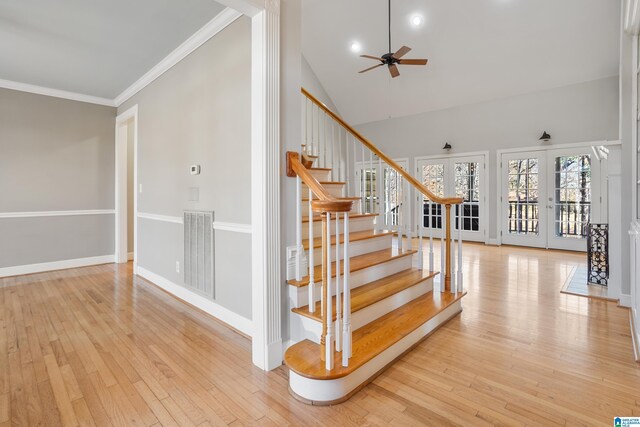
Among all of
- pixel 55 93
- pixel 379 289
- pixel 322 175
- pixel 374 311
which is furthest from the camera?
pixel 55 93

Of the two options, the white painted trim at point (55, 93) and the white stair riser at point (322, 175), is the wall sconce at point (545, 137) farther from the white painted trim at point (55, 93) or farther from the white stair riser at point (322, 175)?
the white painted trim at point (55, 93)

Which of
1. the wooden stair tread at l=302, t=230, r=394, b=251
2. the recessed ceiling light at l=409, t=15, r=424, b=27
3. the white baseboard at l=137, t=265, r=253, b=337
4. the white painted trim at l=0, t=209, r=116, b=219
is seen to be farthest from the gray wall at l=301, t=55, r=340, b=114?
the white baseboard at l=137, t=265, r=253, b=337

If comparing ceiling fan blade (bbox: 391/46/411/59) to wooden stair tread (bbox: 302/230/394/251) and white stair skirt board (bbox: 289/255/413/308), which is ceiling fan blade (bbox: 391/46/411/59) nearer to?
wooden stair tread (bbox: 302/230/394/251)

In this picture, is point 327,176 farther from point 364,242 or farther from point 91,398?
point 91,398

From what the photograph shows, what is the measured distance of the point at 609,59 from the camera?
5.27 meters

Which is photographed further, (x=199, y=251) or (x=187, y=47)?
(x=187, y=47)

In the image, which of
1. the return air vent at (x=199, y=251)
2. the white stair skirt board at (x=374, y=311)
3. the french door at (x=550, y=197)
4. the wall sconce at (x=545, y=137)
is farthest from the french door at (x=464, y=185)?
the return air vent at (x=199, y=251)

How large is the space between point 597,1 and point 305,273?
595 cm

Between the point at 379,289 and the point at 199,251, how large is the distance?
182 centimetres

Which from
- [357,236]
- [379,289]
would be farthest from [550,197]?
[379,289]

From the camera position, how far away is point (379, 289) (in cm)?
255

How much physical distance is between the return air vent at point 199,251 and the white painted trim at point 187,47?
169cm

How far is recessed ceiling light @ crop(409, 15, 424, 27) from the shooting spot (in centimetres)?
551

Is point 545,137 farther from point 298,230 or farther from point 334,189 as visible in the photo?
point 298,230
